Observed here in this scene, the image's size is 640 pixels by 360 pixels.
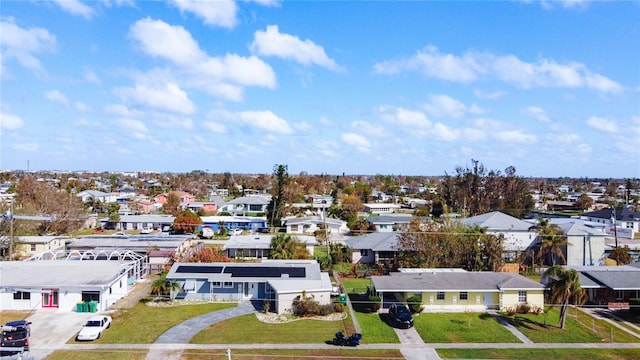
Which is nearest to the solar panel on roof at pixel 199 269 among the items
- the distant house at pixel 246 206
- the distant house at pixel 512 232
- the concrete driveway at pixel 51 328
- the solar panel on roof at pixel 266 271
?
the solar panel on roof at pixel 266 271

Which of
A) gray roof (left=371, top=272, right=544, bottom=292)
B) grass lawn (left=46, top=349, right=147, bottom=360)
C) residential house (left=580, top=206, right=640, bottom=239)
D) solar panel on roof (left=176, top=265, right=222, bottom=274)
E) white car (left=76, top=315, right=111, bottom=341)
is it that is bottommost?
grass lawn (left=46, top=349, right=147, bottom=360)

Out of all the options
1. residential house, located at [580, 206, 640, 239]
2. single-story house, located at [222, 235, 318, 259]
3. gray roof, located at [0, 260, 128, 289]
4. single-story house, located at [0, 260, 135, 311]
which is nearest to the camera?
single-story house, located at [0, 260, 135, 311]

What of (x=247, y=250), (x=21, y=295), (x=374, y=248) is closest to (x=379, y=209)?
(x=374, y=248)

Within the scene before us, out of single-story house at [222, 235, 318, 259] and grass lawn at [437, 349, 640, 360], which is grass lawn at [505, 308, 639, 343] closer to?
grass lawn at [437, 349, 640, 360]

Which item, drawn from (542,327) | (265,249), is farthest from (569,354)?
(265,249)

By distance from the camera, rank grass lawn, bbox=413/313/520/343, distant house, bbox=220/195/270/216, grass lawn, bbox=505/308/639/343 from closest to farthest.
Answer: grass lawn, bbox=413/313/520/343 → grass lawn, bbox=505/308/639/343 → distant house, bbox=220/195/270/216

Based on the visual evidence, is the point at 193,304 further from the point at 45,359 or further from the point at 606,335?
the point at 606,335

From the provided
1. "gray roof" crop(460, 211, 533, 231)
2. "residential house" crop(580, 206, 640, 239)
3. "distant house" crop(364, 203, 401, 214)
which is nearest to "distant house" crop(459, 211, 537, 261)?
"gray roof" crop(460, 211, 533, 231)
